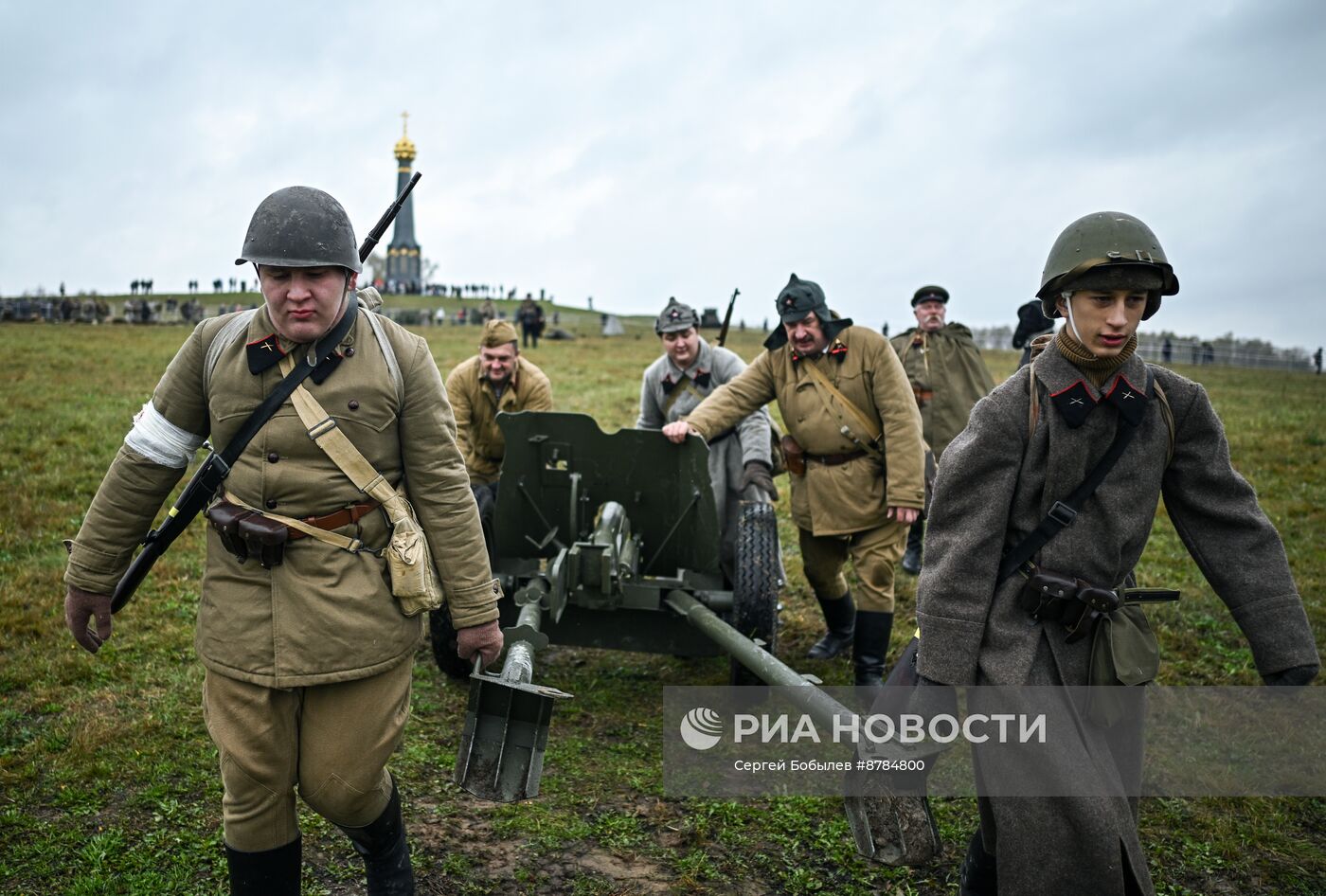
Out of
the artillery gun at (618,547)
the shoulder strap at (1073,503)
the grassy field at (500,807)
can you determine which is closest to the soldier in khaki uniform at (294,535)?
the grassy field at (500,807)

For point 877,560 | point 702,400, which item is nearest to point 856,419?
point 877,560

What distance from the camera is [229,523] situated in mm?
2883

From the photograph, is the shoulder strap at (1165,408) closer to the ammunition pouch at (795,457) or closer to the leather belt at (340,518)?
the leather belt at (340,518)

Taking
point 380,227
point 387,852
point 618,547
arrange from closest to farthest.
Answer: point 387,852, point 380,227, point 618,547

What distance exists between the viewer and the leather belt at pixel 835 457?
18.7 feet

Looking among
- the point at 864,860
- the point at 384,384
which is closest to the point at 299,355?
the point at 384,384

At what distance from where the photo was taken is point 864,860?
13.7 feet

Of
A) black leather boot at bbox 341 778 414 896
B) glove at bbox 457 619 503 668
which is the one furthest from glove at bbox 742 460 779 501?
black leather boot at bbox 341 778 414 896

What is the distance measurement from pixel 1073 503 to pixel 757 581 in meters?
2.85

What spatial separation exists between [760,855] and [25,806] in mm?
3049

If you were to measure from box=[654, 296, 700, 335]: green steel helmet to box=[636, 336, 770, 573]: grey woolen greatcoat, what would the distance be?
21 cm

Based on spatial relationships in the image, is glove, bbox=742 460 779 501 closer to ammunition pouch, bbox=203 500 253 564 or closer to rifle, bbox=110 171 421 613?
rifle, bbox=110 171 421 613

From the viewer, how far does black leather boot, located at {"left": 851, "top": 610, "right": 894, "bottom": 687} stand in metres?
5.72

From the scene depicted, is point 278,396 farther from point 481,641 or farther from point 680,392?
point 680,392
